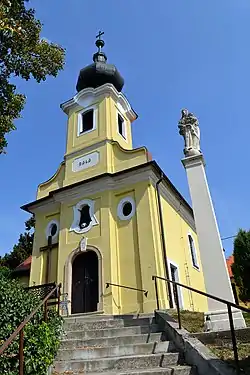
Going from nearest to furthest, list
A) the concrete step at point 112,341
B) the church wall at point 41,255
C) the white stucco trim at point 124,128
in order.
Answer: the concrete step at point 112,341 < the church wall at point 41,255 < the white stucco trim at point 124,128

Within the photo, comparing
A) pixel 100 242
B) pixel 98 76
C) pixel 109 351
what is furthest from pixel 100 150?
pixel 109 351

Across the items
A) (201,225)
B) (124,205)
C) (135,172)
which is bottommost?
(201,225)

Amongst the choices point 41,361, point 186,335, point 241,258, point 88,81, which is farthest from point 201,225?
point 88,81

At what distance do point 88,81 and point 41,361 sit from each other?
17252 mm

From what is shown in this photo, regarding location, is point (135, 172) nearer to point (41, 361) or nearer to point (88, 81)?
point (88, 81)

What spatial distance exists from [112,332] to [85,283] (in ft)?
21.5

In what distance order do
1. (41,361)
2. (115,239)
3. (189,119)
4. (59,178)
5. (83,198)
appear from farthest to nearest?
(59,178)
(83,198)
(115,239)
(189,119)
(41,361)

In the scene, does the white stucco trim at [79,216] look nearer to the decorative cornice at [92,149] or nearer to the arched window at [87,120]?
the decorative cornice at [92,149]

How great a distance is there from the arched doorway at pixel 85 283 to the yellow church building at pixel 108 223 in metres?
0.04

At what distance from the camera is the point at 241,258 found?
1313 centimetres

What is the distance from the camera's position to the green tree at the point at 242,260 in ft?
42.1

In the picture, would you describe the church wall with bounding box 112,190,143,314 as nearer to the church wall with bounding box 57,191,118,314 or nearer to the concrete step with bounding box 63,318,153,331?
the church wall with bounding box 57,191,118,314

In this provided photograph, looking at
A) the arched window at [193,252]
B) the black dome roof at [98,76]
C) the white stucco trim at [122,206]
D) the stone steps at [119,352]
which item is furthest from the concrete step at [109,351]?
the black dome roof at [98,76]

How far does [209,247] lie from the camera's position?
8.05 m
